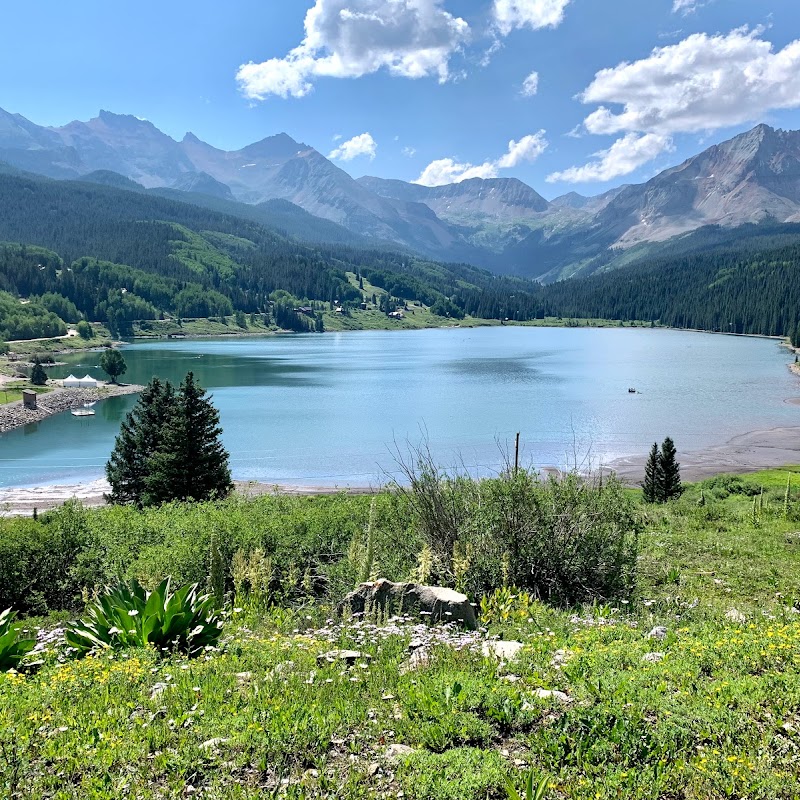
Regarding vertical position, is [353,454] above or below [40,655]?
below

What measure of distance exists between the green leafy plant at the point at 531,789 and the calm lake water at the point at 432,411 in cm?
1666

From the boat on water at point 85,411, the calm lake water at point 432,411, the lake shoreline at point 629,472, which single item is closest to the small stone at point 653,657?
the calm lake water at point 432,411

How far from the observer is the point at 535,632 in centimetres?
973

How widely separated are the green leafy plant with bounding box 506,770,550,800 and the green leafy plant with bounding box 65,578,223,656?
5.01 metres

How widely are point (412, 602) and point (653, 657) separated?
3.85 meters

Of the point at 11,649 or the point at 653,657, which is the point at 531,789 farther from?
the point at 11,649

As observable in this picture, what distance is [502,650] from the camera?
8555 millimetres

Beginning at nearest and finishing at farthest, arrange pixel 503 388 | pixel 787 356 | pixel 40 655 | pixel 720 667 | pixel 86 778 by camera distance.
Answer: pixel 86 778 < pixel 720 667 < pixel 40 655 < pixel 503 388 < pixel 787 356

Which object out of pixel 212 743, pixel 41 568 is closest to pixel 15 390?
pixel 41 568

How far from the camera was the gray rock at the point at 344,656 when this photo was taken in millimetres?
8156

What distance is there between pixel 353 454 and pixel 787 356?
5754 inches

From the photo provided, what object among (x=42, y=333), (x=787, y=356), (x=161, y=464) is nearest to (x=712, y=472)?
(x=161, y=464)

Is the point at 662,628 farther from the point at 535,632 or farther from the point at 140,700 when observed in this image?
the point at 140,700

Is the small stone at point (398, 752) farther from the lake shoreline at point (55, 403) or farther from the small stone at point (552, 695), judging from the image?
the lake shoreline at point (55, 403)
